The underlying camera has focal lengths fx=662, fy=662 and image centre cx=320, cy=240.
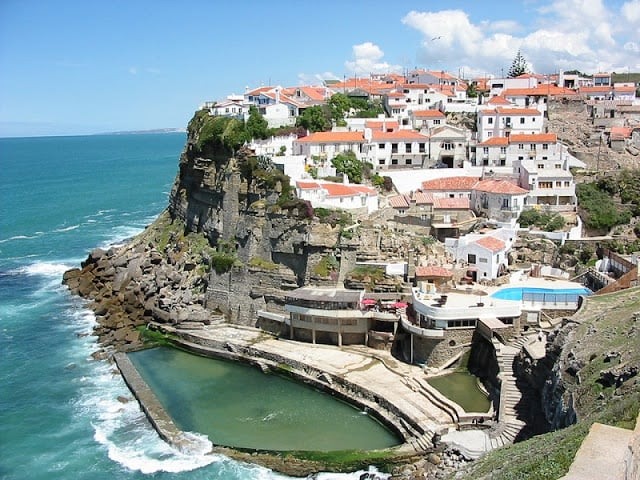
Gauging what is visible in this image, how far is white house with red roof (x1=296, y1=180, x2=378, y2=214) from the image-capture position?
137 feet

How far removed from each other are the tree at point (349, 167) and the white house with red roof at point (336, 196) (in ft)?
13.2

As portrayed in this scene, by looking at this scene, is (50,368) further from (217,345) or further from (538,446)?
(538,446)

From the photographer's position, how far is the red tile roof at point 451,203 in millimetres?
42969

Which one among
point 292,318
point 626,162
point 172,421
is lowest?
point 172,421

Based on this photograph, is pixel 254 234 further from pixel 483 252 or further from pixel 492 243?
pixel 492 243

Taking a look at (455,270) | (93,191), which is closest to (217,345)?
(455,270)

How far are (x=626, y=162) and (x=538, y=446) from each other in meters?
36.7

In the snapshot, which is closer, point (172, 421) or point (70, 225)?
point (172, 421)

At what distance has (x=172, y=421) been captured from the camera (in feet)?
98.2

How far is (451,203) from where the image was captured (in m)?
43.3

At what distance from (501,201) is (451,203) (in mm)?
3196

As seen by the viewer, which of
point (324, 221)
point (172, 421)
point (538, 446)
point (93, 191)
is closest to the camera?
point (538, 446)

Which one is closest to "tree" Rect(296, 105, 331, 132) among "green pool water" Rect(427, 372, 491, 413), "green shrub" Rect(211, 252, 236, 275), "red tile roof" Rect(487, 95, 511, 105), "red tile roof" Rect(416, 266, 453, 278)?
"green shrub" Rect(211, 252, 236, 275)

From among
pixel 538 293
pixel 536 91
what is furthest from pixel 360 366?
pixel 536 91
